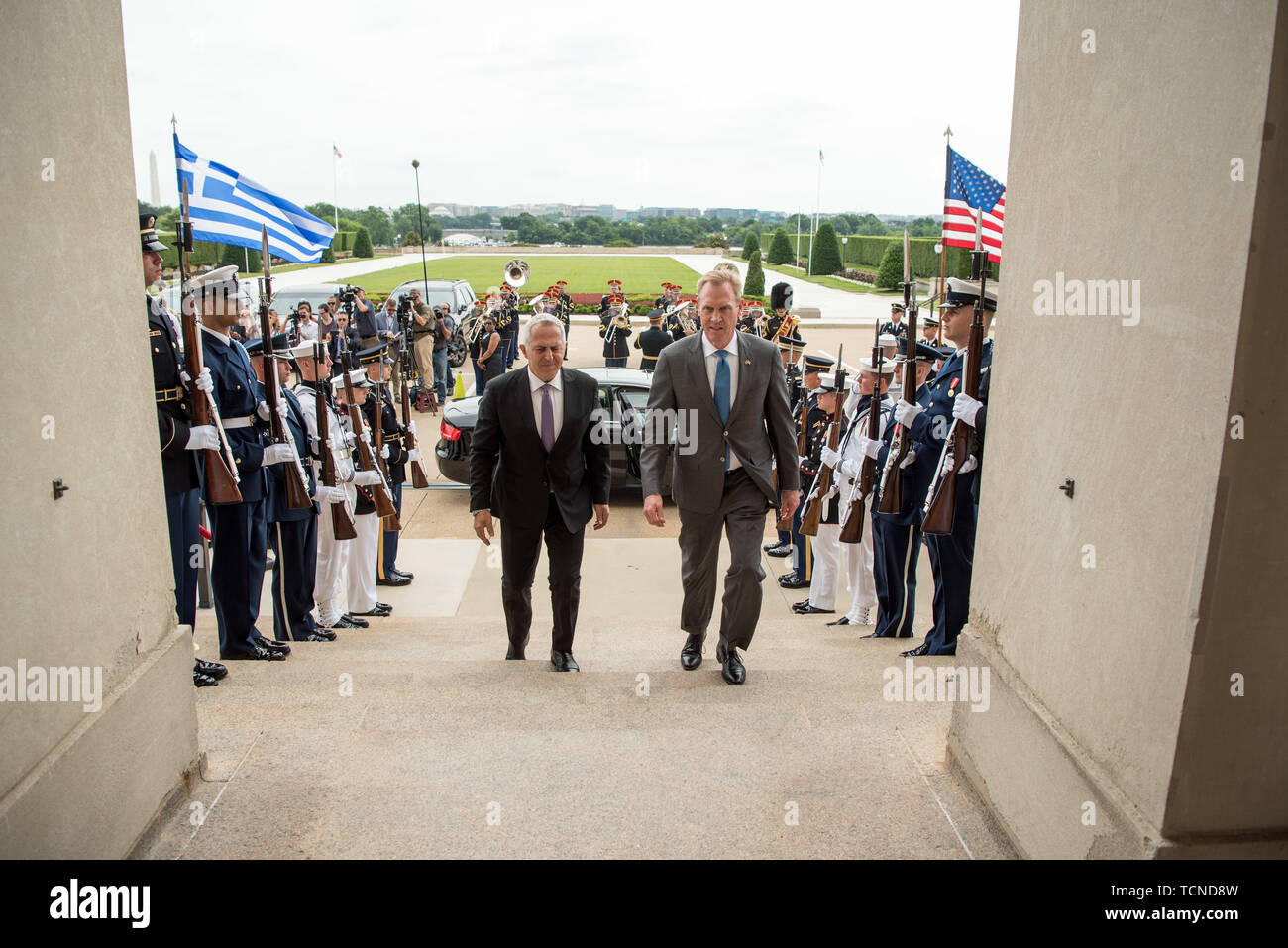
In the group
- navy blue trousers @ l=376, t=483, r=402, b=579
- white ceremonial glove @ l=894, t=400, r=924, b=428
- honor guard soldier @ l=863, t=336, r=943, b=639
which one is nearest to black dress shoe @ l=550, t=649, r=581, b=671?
honor guard soldier @ l=863, t=336, r=943, b=639

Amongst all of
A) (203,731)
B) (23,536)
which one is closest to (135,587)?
(23,536)

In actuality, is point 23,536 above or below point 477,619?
above

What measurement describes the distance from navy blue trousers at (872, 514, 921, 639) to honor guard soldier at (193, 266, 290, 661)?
390 cm

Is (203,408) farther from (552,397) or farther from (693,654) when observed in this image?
(693,654)

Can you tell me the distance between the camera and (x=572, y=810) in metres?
3.44

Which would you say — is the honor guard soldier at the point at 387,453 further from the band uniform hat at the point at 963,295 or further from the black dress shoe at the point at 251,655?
the band uniform hat at the point at 963,295

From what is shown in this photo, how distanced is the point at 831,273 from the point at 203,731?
5457 centimetres

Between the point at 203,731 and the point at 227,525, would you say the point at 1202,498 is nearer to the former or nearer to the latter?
the point at 203,731

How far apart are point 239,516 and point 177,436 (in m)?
0.74

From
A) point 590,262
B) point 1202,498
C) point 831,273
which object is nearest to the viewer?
point 1202,498

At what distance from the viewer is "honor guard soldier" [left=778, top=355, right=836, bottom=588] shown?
8516 millimetres

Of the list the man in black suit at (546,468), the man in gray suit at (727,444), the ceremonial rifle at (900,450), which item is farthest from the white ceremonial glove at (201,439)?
the ceremonial rifle at (900,450)

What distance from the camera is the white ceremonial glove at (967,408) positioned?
17.6 feet

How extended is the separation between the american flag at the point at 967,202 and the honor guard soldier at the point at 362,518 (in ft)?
16.3
